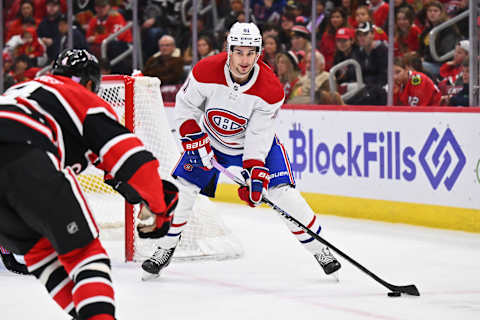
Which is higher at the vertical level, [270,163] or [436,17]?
[436,17]

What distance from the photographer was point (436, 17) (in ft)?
21.4

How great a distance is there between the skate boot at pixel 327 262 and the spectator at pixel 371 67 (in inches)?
98.0

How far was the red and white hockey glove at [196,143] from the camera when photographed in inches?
172

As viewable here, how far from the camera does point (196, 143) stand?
436cm

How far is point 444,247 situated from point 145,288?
2.02 metres

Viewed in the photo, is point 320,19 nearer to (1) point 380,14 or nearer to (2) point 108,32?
(1) point 380,14

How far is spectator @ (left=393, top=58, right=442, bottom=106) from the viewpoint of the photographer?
638cm

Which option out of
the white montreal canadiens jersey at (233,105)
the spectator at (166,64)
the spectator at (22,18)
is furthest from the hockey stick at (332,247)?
the spectator at (22,18)

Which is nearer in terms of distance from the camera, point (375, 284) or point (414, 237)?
point (375, 284)

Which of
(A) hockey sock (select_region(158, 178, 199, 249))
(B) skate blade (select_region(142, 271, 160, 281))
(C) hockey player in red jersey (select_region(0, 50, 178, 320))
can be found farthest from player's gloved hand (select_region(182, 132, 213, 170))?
(C) hockey player in red jersey (select_region(0, 50, 178, 320))

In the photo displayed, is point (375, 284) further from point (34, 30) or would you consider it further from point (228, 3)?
point (34, 30)

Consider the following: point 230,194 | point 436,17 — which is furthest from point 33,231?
point 230,194

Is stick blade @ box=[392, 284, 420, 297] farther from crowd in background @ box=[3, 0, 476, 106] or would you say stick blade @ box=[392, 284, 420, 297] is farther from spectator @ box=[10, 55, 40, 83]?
spectator @ box=[10, 55, 40, 83]

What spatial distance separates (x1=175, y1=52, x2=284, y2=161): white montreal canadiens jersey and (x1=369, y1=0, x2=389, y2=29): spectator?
8.32 ft
